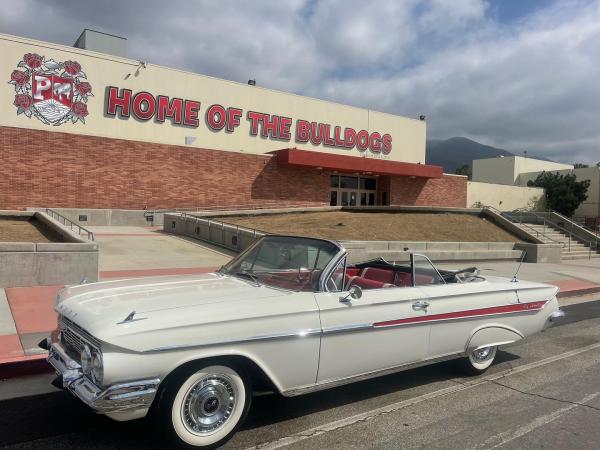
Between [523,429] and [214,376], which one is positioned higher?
[214,376]

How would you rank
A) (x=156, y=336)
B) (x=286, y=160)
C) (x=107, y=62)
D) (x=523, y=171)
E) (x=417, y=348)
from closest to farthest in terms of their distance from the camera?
(x=156, y=336) < (x=417, y=348) < (x=107, y=62) < (x=286, y=160) < (x=523, y=171)

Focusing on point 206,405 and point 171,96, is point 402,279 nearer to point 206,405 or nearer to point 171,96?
point 206,405

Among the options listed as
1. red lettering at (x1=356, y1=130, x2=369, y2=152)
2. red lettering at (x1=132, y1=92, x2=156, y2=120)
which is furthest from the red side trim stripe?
red lettering at (x1=356, y1=130, x2=369, y2=152)

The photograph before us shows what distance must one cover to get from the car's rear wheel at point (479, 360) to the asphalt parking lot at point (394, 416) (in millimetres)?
104

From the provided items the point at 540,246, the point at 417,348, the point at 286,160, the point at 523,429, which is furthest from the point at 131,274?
the point at 286,160

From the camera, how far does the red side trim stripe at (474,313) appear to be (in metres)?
4.40

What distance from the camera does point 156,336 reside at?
10.5ft

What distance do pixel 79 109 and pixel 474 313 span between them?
25.3 metres

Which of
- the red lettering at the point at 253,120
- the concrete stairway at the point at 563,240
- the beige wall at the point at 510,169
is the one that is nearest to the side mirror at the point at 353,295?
the concrete stairway at the point at 563,240

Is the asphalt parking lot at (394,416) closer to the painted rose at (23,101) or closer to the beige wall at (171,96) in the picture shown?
the beige wall at (171,96)

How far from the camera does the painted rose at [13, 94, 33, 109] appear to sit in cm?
→ 2388

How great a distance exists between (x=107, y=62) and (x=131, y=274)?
19.5m

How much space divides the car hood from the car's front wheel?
14.9 inches

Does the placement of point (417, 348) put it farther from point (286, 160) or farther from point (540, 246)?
point (286, 160)
